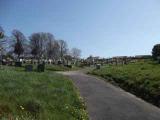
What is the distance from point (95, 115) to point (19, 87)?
12.5 ft

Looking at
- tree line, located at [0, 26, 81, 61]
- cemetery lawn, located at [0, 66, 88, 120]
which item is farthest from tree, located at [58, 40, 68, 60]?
cemetery lawn, located at [0, 66, 88, 120]

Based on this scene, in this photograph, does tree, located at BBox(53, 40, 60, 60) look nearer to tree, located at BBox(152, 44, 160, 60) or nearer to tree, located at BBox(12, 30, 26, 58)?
tree, located at BBox(12, 30, 26, 58)

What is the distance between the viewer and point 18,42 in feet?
303

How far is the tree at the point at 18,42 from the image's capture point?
3622 inches

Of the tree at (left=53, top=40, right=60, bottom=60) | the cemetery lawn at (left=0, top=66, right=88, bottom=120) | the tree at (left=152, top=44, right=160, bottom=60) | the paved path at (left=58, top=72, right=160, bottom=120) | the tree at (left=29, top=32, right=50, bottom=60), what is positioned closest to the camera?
the cemetery lawn at (left=0, top=66, right=88, bottom=120)

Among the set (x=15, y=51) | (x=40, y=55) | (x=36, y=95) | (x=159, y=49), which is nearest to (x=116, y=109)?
(x=36, y=95)

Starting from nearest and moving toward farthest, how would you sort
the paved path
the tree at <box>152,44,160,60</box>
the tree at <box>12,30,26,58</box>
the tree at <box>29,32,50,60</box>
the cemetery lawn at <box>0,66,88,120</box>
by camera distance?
the cemetery lawn at <box>0,66,88,120</box>
the paved path
the tree at <box>152,44,160,60</box>
the tree at <box>12,30,26,58</box>
the tree at <box>29,32,50,60</box>

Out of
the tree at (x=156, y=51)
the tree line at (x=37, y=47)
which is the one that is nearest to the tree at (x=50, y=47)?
the tree line at (x=37, y=47)

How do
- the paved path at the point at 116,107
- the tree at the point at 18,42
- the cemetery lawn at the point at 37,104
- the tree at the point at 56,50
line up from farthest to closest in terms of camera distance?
the tree at the point at 56,50, the tree at the point at 18,42, the paved path at the point at 116,107, the cemetery lawn at the point at 37,104

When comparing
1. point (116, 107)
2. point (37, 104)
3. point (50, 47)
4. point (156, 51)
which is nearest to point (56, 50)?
point (50, 47)

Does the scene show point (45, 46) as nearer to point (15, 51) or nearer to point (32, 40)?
point (32, 40)

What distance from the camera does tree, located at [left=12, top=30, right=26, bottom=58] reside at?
92000 millimetres

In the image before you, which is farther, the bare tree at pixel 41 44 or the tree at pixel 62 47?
the tree at pixel 62 47

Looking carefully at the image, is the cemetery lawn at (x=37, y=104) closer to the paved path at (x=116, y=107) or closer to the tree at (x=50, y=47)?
the paved path at (x=116, y=107)
